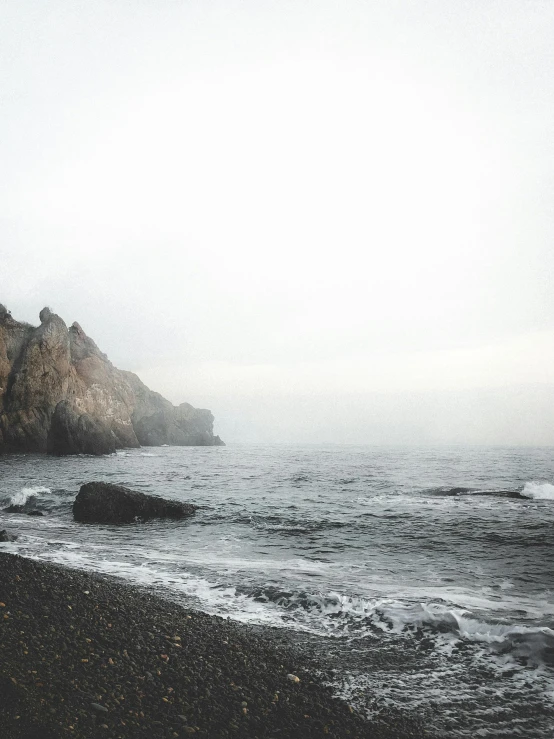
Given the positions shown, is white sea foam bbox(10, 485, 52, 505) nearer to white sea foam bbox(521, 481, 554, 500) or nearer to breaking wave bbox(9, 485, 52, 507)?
breaking wave bbox(9, 485, 52, 507)

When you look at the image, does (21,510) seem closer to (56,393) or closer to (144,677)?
(144,677)

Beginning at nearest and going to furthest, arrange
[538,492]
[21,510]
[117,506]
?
1. [117,506]
2. [21,510]
3. [538,492]

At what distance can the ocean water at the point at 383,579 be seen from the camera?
6273mm

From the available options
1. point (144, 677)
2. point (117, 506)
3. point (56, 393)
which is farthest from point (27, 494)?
point (56, 393)

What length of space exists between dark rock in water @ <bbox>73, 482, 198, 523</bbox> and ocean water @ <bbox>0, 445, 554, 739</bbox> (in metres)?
1.14

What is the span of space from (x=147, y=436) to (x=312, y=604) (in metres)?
122

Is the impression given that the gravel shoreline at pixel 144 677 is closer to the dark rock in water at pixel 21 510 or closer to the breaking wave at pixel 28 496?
the dark rock in water at pixel 21 510

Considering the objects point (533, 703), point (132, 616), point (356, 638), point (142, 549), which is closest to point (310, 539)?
point (142, 549)

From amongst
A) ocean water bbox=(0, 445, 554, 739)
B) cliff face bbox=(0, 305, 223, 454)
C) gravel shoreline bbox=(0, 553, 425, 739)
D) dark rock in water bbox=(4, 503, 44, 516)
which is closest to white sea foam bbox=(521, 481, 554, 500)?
ocean water bbox=(0, 445, 554, 739)

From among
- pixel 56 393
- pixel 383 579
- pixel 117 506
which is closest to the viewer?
pixel 383 579

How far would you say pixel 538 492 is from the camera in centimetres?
2869

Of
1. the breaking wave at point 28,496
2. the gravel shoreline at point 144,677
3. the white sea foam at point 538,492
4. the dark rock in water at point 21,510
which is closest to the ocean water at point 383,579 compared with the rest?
the breaking wave at point 28,496

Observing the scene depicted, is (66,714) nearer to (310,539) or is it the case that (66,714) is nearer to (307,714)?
(307,714)

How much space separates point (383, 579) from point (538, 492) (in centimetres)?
2222
